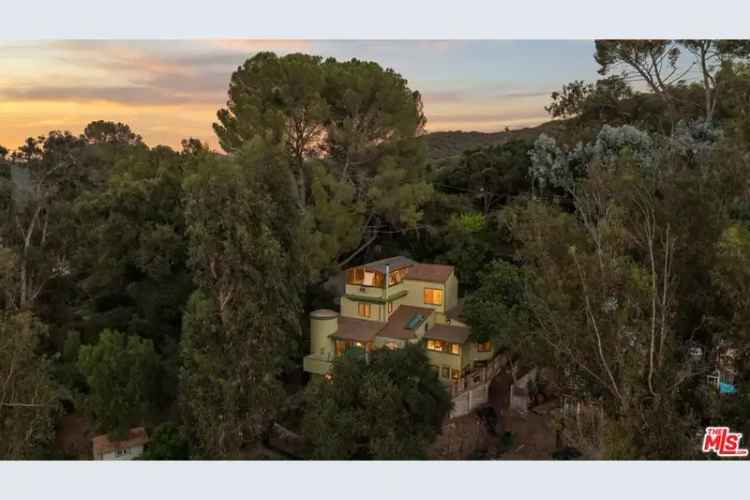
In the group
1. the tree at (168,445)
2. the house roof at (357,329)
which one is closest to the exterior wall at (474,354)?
the house roof at (357,329)

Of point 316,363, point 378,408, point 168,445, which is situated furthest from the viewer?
point 316,363

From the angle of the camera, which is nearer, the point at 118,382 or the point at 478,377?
the point at 118,382

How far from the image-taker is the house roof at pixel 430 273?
15.2 meters

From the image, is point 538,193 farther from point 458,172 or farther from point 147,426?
point 147,426

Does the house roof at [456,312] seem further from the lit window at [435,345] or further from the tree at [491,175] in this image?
the tree at [491,175]

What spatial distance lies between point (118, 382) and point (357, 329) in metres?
5.98

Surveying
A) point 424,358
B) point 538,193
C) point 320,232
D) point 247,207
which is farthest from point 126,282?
point 538,193

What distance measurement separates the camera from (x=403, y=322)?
14.8 metres

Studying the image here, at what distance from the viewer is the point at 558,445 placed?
11758 mm

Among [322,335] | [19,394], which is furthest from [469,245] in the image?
[19,394]

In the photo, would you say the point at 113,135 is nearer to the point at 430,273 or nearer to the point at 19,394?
the point at 430,273

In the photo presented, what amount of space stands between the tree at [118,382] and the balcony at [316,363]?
3.91 m

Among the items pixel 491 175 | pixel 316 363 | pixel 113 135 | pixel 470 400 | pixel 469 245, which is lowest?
pixel 470 400

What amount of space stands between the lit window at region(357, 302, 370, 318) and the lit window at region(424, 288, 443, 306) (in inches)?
66.3
